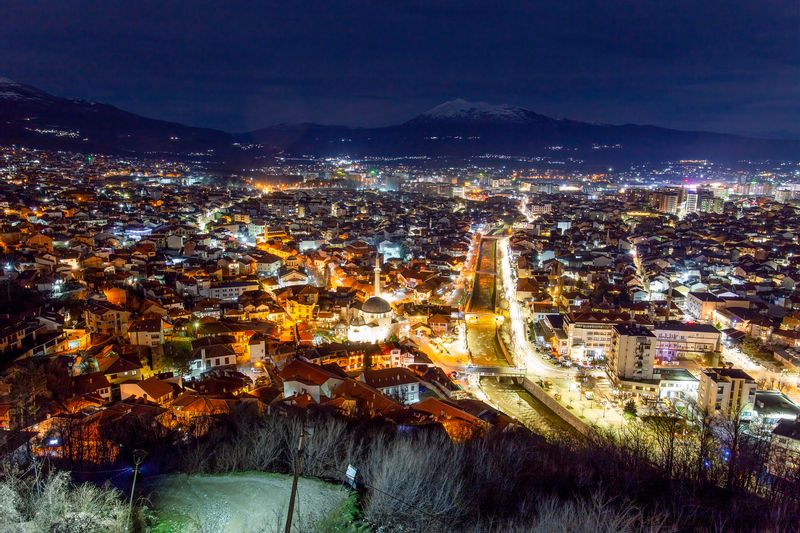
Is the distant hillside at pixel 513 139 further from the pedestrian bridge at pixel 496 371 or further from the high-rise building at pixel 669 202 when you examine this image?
the pedestrian bridge at pixel 496 371

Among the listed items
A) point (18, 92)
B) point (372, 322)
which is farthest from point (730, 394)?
point (18, 92)

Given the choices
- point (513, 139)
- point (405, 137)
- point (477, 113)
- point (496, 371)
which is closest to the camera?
point (496, 371)

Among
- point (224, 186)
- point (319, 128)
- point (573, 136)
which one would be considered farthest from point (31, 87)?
point (573, 136)

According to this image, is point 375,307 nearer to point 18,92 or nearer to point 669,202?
point 669,202

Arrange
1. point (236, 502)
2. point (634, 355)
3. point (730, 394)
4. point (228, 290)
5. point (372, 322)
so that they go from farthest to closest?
1. point (228, 290)
2. point (372, 322)
3. point (634, 355)
4. point (730, 394)
5. point (236, 502)

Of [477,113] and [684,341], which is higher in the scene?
[477,113]

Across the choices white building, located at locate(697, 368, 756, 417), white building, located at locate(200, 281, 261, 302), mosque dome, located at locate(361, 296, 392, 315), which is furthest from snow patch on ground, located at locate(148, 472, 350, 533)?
white building, located at locate(200, 281, 261, 302)

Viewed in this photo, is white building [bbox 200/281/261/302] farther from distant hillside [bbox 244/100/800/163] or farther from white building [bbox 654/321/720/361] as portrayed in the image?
distant hillside [bbox 244/100/800/163]
